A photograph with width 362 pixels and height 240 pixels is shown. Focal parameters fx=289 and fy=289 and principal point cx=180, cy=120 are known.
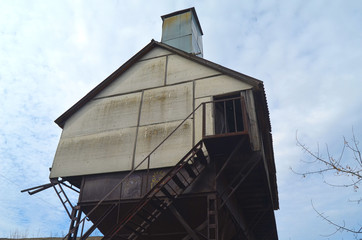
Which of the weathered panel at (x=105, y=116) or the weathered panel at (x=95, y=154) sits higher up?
the weathered panel at (x=105, y=116)

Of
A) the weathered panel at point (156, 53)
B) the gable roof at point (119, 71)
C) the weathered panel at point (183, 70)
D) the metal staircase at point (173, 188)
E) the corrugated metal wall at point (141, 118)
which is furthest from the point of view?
the weathered panel at point (156, 53)

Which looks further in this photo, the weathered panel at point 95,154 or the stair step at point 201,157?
the weathered panel at point 95,154

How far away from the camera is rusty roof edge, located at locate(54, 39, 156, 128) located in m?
12.7

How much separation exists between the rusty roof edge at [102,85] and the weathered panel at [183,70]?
4.92 ft

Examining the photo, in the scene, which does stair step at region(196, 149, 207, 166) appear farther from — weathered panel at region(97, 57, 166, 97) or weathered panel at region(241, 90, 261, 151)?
weathered panel at region(97, 57, 166, 97)

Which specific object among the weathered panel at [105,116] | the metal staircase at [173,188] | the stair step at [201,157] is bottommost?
the metal staircase at [173,188]

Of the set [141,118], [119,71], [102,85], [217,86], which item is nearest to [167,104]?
[141,118]

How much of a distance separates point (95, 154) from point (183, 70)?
4828 millimetres

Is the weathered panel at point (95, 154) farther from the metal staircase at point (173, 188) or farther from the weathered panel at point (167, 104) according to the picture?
the metal staircase at point (173, 188)

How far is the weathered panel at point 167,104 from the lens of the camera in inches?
426

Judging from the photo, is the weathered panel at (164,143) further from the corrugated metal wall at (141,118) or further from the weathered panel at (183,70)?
the weathered panel at (183,70)

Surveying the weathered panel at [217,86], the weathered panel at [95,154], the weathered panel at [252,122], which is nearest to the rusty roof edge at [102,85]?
the weathered panel at [95,154]

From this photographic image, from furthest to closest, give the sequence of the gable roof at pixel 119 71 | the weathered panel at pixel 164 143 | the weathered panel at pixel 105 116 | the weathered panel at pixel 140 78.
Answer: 1. the weathered panel at pixel 140 78
2. the gable roof at pixel 119 71
3. the weathered panel at pixel 105 116
4. the weathered panel at pixel 164 143

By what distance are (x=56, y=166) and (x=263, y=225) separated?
409 inches
